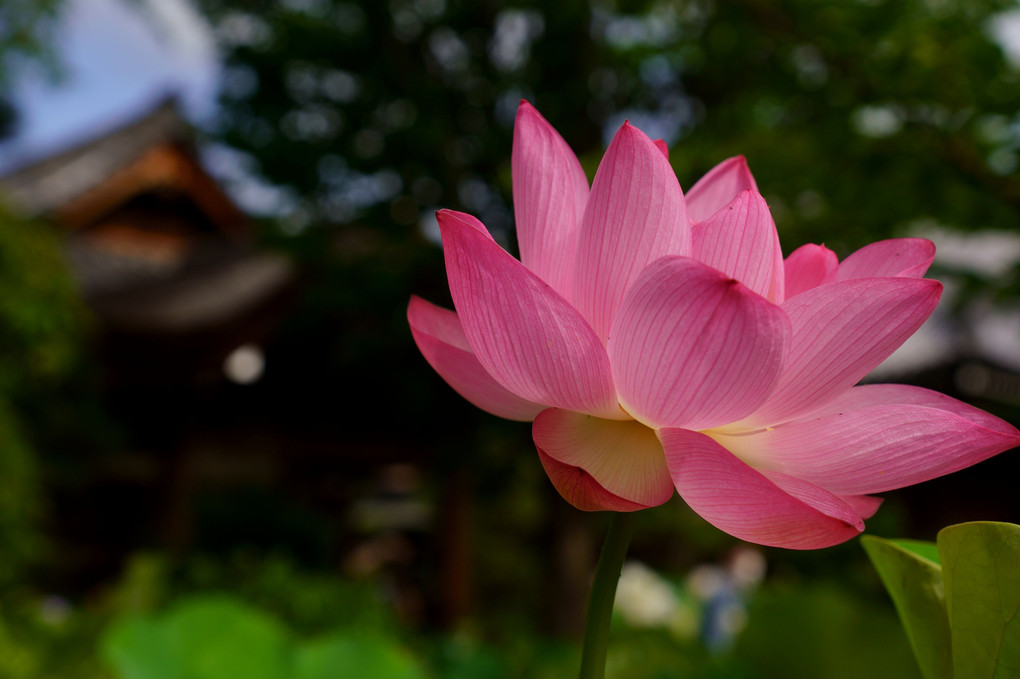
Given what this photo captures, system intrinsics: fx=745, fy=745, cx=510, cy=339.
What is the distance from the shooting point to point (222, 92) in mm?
3332

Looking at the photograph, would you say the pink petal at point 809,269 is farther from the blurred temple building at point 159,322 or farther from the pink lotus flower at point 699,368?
the blurred temple building at point 159,322

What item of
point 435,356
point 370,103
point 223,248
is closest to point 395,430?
point 223,248

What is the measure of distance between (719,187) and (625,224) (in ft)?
→ 0.36

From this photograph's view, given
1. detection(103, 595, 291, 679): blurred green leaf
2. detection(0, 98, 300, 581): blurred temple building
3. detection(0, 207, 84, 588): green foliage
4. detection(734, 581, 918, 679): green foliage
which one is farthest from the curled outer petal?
detection(0, 98, 300, 581): blurred temple building

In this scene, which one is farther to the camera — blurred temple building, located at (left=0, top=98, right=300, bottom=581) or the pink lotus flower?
blurred temple building, located at (left=0, top=98, right=300, bottom=581)

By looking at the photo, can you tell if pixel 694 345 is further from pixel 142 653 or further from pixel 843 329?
pixel 142 653

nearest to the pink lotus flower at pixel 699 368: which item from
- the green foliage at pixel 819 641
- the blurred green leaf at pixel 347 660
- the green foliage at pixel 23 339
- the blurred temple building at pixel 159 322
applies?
the green foliage at pixel 819 641

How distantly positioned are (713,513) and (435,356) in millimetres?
119

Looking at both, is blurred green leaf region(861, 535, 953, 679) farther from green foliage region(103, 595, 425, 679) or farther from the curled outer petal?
green foliage region(103, 595, 425, 679)

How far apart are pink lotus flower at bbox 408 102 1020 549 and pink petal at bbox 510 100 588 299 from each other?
0.8 inches

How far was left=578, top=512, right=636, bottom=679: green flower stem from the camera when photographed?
0.23 metres

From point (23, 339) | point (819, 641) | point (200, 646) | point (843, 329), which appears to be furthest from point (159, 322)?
point (843, 329)

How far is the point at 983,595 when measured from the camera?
28 centimetres

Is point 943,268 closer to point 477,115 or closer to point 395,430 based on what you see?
point 477,115
